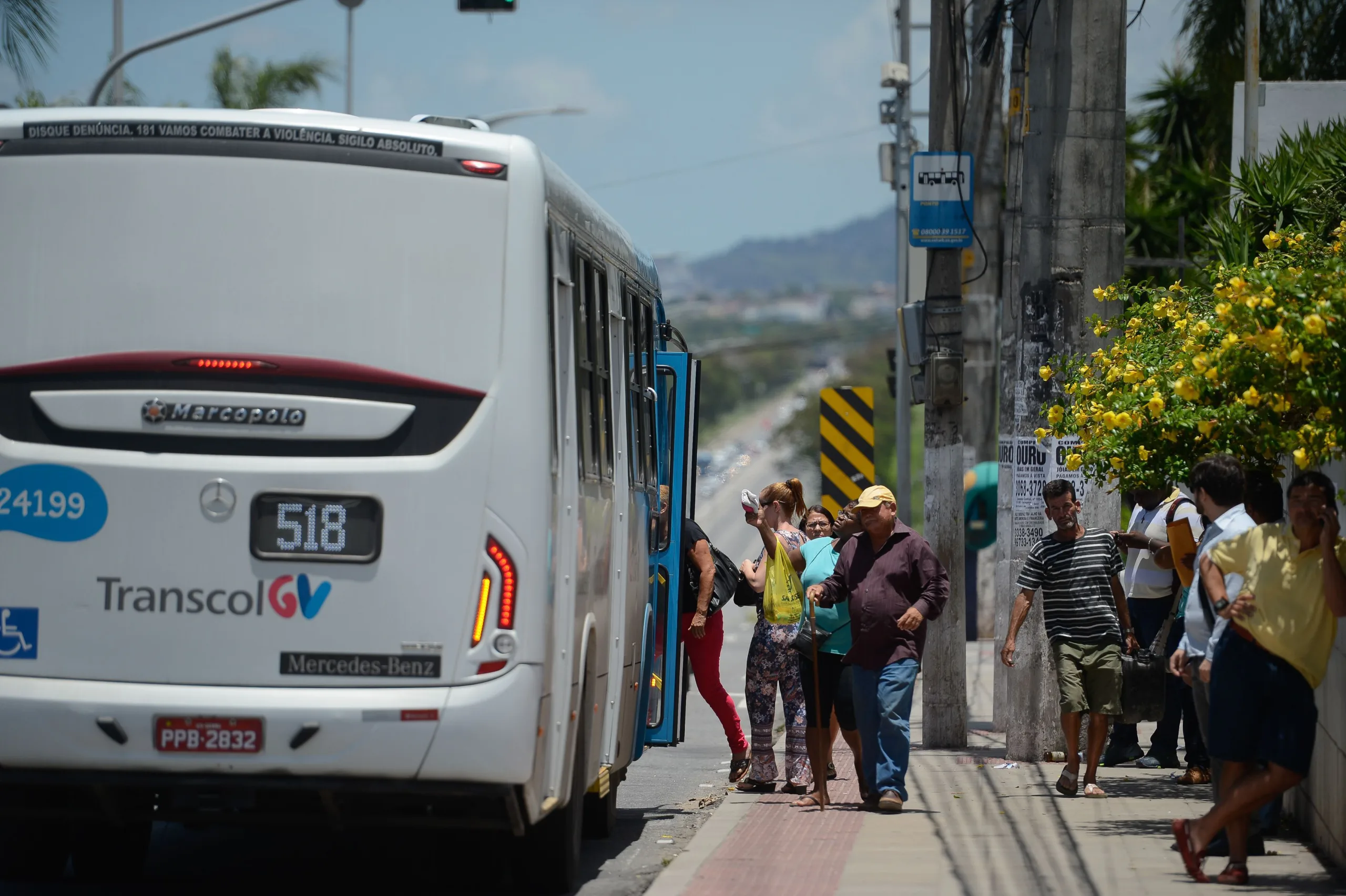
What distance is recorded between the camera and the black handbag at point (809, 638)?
449 inches

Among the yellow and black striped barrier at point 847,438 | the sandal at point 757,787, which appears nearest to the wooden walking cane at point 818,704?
the sandal at point 757,787

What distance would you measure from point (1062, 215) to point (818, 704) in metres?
3.82

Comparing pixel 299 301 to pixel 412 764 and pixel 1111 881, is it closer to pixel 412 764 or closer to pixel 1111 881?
pixel 412 764

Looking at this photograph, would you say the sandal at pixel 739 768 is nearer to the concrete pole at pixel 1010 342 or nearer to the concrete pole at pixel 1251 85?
the concrete pole at pixel 1010 342

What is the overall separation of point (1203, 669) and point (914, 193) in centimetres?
699

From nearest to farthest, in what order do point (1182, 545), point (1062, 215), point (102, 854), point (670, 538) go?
point (102, 854)
point (1182, 545)
point (670, 538)
point (1062, 215)

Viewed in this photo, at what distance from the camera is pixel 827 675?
38.0 ft

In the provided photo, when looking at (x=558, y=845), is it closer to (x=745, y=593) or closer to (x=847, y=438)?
(x=745, y=593)

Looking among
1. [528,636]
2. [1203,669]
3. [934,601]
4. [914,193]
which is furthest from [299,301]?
[914,193]

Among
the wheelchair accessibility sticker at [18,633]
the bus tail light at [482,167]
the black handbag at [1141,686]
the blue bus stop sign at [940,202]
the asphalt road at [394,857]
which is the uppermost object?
the blue bus stop sign at [940,202]

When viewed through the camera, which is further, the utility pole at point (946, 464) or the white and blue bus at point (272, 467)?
the utility pole at point (946, 464)

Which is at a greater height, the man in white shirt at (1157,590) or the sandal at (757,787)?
the man in white shirt at (1157,590)

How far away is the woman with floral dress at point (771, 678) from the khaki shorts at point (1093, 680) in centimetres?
164

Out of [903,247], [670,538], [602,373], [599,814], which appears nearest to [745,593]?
[670,538]
